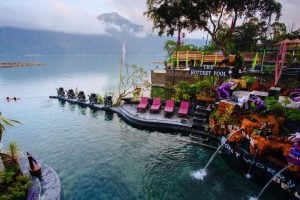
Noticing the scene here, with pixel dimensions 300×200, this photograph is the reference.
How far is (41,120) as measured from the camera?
27.0 m

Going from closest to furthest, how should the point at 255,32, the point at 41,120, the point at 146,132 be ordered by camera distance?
the point at 146,132 < the point at 41,120 < the point at 255,32

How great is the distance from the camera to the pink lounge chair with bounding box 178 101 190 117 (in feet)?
81.3

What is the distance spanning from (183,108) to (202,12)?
12.1m

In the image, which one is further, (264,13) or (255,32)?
(255,32)

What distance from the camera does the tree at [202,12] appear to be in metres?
28.9

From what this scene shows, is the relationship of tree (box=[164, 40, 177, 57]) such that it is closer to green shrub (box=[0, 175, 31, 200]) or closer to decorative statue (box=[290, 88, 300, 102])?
decorative statue (box=[290, 88, 300, 102])

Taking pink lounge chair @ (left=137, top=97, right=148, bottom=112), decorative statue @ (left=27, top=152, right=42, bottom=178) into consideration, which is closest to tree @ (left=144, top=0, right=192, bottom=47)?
pink lounge chair @ (left=137, top=97, right=148, bottom=112)

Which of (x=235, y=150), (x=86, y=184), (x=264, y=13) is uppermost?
(x=264, y=13)

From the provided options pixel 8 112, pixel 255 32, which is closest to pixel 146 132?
pixel 8 112

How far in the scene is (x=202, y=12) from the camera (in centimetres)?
2975

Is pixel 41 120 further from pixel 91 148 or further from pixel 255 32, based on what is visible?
pixel 255 32

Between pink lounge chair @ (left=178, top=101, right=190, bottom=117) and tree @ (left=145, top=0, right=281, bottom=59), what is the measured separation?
9.14 meters

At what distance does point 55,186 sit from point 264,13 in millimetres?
30205

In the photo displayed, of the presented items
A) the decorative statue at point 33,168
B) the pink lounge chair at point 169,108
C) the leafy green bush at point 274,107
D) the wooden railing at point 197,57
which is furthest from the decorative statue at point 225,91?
the wooden railing at point 197,57
